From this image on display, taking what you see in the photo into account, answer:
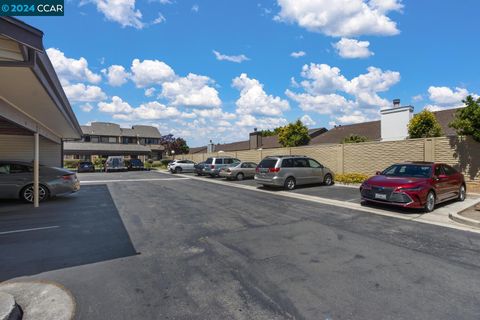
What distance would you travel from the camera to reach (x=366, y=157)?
1728 centimetres

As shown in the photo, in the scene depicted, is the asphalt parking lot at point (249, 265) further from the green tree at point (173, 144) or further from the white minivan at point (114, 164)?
the green tree at point (173, 144)

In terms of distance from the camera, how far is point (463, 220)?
7.45 m

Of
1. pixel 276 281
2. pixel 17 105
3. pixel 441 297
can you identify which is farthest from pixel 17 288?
pixel 17 105

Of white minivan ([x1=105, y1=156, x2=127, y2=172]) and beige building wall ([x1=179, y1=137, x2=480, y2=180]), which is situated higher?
beige building wall ([x1=179, y1=137, x2=480, y2=180])

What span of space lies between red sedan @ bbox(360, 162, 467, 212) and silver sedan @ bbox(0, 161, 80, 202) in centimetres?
1130

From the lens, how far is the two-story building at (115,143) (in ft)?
168

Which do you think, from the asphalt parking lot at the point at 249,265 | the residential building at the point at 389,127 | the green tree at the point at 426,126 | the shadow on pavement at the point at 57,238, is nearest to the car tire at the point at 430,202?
the asphalt parking lot at the point at 249,265

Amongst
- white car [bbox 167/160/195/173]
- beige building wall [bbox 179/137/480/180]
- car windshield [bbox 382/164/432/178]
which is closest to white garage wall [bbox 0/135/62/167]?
white car [bbox 167/160/195/173]

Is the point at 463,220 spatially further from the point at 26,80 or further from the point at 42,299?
the point at 26,80

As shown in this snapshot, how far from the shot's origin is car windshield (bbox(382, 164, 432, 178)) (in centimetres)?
925

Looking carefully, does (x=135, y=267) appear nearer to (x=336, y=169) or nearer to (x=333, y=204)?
(x=333, y=204)

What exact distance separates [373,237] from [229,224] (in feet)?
11.0

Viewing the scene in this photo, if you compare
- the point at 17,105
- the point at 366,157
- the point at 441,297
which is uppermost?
the point at 17,105

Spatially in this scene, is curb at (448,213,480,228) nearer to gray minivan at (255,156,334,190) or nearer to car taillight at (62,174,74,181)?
gray minivan at (255,156,334,190)
